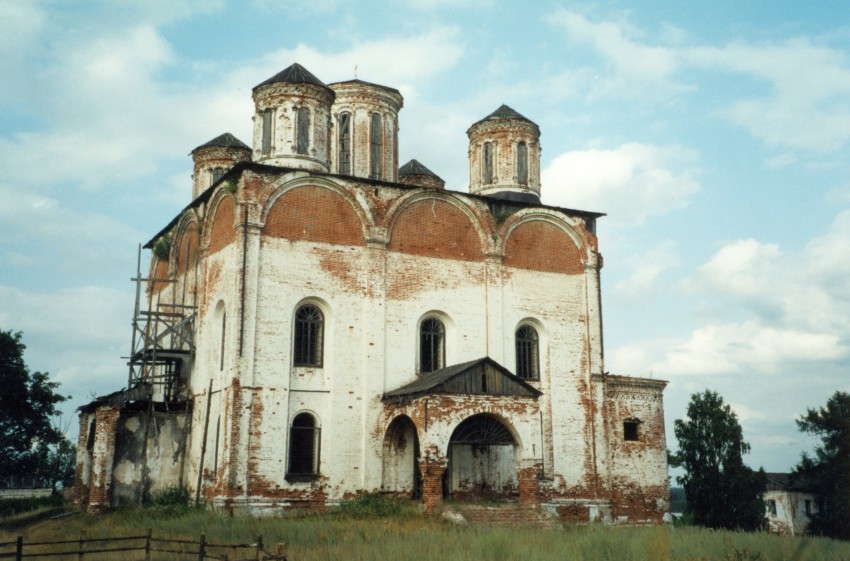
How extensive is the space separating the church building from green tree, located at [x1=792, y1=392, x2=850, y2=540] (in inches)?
476

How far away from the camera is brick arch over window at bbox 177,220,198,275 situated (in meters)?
25.5

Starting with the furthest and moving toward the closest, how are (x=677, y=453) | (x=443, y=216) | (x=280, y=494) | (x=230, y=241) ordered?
(x=677, y=453) → (x=443, y=216) → (x=230, y=241) → (x=280, y=494)

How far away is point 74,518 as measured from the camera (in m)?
22.8

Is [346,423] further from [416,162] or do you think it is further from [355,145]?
[416,162]

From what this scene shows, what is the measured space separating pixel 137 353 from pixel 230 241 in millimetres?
5255

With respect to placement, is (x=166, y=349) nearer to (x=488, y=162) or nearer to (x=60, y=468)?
(x=488, y=162)

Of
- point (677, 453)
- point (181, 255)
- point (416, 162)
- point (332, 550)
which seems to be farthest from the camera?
point (416, 162)

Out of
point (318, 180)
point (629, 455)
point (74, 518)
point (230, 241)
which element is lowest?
point (74, 518)

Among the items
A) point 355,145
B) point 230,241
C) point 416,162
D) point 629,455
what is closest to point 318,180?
point 230,241

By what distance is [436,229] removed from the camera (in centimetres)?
2439

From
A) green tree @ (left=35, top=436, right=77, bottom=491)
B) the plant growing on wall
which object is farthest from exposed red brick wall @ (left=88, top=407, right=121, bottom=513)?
green tree @ (left=35, top=436, right=77, bottom=491)

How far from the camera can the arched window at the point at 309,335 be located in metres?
22.0

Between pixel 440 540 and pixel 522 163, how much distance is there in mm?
15708

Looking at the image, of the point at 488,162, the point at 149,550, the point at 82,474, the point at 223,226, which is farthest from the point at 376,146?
the point at 149,550
